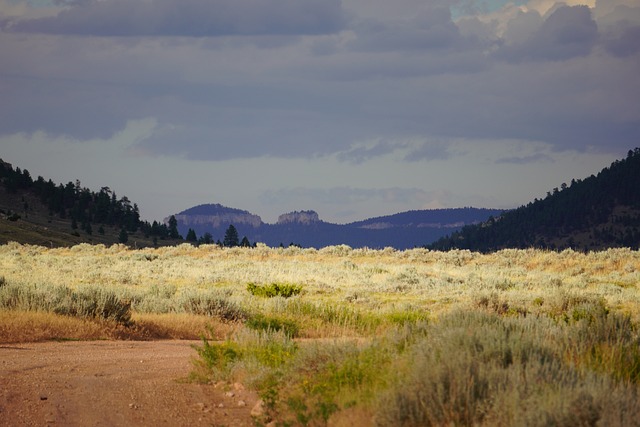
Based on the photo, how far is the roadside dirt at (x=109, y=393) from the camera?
360 inches

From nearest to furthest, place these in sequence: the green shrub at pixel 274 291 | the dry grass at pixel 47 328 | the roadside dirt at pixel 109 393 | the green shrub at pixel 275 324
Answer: the roadside dirt at pixel 109 393 → the dry grass at pixel 47 328 → the green shrub at pixel 275 324 → the green shrub at pixel 274 291

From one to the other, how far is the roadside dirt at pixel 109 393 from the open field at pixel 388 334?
0.54 meters

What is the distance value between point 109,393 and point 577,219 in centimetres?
14589

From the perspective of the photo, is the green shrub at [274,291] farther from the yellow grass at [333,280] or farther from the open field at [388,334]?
the yellow grass at [333,280]

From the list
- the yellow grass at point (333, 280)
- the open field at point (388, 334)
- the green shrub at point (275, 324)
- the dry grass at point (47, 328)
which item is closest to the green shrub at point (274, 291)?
the open field at point (388, 334)

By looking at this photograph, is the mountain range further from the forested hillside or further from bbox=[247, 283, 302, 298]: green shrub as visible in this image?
bbox=[247, 283, 302, 298]: green shrub

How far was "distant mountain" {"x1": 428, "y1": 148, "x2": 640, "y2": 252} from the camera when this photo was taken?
13475cm

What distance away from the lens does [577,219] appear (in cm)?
14475

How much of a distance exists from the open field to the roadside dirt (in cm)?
54

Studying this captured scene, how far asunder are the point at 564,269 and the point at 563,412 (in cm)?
3550

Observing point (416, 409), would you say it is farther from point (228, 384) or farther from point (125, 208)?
point (125, 208)

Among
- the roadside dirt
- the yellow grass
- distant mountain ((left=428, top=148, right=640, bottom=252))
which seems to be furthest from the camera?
distant mountain ((left=428, top=148, right=640, bottom=252))

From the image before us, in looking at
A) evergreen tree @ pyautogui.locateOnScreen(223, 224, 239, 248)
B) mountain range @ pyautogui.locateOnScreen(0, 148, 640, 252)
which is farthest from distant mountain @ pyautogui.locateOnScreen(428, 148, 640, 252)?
evergreen tree @ pyautogui.locateOnScreen(223, 224, 239, 248)

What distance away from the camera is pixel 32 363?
12.0 m
